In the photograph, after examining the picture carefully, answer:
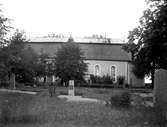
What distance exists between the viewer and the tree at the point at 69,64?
4525 centimetres

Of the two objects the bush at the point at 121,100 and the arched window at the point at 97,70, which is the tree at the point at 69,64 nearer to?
the arched window at the point at 97,70

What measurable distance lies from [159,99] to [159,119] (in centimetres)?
239

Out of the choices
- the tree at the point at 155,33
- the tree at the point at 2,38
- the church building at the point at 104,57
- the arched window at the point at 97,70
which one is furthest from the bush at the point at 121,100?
the arched window at the point at 97,70

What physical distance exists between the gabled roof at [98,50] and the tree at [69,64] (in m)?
12.5

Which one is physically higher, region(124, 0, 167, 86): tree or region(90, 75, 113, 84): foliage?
region(124, 0, 167, 86): tree

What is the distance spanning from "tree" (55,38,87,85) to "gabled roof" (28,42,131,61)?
1254cm

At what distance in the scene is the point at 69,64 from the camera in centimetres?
4503

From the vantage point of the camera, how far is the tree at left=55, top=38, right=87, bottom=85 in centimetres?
4525

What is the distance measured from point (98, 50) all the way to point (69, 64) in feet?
53.3

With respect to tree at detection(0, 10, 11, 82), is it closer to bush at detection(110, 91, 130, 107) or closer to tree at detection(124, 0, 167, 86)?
bush at detection(110, 91, 130, 107)

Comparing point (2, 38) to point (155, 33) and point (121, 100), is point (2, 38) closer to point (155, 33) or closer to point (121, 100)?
point (121, 100)

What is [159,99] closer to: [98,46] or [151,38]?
[151,38]

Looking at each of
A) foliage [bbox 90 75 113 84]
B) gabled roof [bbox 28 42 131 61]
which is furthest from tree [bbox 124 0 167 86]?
gabled roof [bbox 28 42 131 61]

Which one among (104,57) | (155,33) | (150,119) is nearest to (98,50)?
(104,57)
